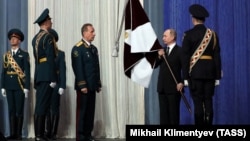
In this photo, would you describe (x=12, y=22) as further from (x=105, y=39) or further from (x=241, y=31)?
(x=241, y=31)

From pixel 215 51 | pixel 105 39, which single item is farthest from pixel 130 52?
pixel 105 39

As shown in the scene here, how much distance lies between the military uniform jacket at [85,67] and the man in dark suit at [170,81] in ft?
2.59

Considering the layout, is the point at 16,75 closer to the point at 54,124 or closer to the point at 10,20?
the point at 54,124

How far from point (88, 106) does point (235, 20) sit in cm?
221

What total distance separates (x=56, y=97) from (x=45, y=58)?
895mm

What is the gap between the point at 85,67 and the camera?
205 inches

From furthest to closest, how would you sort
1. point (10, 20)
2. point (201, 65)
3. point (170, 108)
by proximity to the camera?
point (10, 20) < point (170, 108) < point (201, 65)

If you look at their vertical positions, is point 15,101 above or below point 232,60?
below

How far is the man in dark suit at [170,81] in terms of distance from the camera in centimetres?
477

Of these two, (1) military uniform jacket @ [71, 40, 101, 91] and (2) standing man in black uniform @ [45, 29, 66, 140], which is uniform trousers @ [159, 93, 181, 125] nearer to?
(1) military uniform jacket @ [71, 40, 101, 91]

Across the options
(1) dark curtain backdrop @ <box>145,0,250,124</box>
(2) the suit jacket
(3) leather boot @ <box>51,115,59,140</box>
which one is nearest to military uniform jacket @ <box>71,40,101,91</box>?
(2) the suit jacket

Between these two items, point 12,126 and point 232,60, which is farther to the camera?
point 232,60

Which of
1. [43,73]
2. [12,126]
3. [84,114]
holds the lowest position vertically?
[12,126]

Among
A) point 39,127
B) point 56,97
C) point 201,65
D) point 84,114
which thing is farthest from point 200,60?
point 56,97
